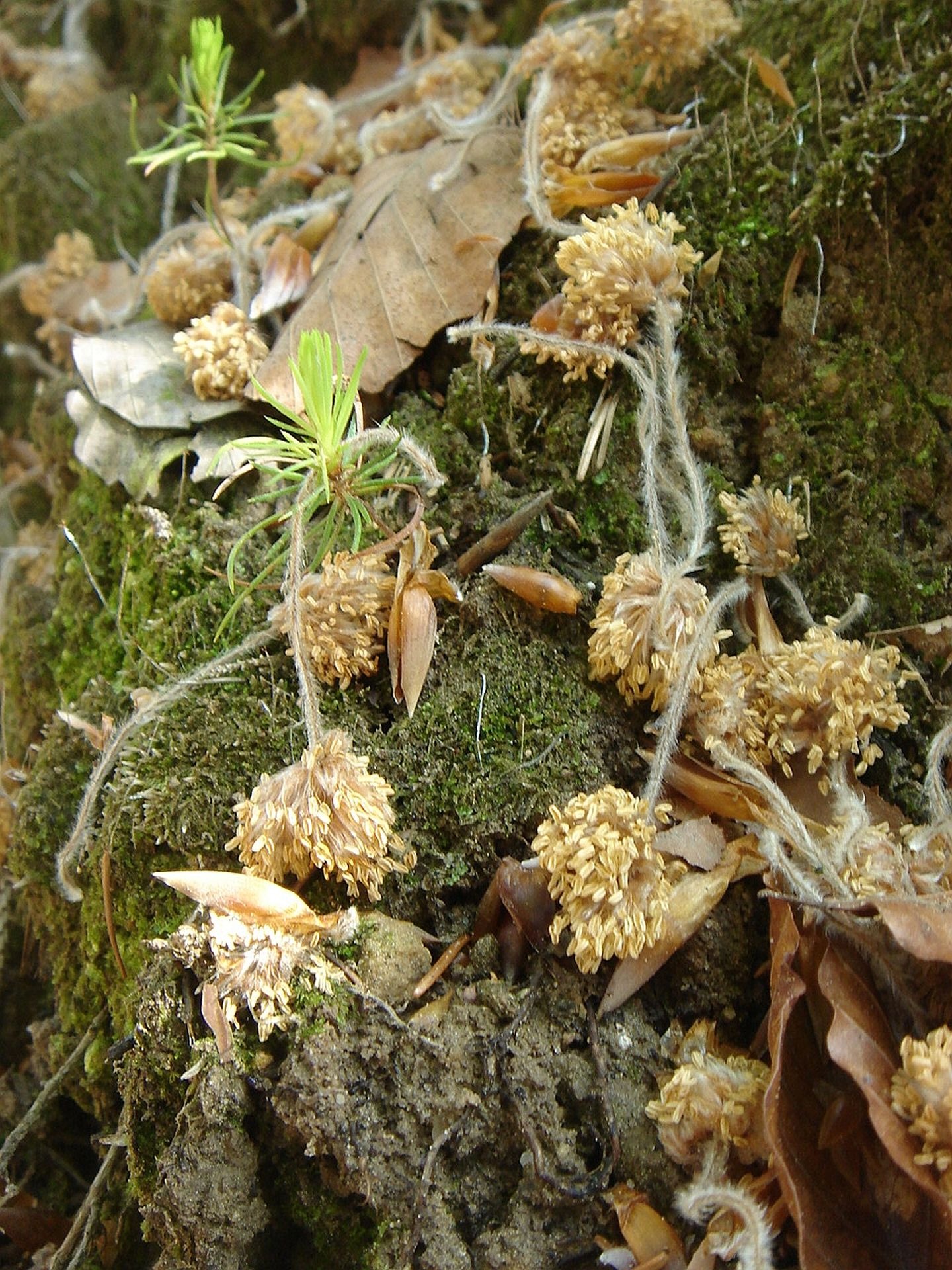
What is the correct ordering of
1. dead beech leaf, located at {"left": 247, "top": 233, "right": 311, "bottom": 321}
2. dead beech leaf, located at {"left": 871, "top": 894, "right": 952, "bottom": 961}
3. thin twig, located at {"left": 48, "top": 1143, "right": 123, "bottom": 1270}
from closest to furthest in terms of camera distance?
dead beech leaf, located at {"left": 871, "top": 894, "right": 952, "bottom": 961} → thin twig, located at {"left": 48, "top": 1143, "right": 123, "bottom": 1270} → dead beech leaf, located at {"left": 247, "top": 233, "right": 311, "bottom": 321}

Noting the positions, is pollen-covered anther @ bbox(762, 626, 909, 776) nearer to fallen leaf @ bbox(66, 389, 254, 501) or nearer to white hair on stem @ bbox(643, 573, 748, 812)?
white hair on stem @ bbox(643, 573, 748, 812)

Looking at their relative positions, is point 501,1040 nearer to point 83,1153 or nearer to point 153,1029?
point 153,1029

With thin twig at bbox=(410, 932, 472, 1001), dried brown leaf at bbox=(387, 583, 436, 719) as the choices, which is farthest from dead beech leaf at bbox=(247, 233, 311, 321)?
thin twig at bbox=(410, 932, 472, 1001)

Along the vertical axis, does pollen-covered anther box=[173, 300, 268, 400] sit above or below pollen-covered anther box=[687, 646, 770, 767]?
above

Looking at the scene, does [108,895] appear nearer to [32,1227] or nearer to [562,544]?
[32,1227]

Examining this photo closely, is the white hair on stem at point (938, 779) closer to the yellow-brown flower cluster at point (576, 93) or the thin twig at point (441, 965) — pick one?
the thin twig at point (441, 965)
